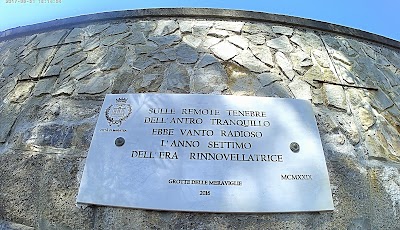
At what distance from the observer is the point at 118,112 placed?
2.54 meters

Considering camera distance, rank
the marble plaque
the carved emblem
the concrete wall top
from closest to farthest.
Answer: the marble plaque, the carved emblem, the concrete wall top

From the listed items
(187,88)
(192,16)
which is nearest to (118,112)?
(187,88)

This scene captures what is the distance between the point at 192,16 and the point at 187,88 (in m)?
0.92

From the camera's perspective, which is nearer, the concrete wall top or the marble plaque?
the marble plaque

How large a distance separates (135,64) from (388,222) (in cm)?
218

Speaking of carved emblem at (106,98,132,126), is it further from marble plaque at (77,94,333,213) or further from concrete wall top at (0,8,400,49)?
concrete wall top at (0,8,400,49)

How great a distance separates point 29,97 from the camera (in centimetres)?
289

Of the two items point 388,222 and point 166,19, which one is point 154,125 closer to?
point 166,19

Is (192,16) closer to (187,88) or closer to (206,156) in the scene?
(187,88)

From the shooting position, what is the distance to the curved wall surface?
7.32 ft

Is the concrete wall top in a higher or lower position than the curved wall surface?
higher

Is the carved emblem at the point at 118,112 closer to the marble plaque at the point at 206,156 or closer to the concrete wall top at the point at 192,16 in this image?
Answer: the marble plaque at the point at 206,156

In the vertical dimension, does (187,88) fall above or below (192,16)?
below

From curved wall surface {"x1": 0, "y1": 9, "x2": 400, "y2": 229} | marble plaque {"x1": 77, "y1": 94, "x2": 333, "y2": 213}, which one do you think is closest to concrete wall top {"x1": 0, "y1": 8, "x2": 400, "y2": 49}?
curved wall surface {"x1": 0, "y1": 9, "x2": 400, "y2": 229}
